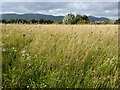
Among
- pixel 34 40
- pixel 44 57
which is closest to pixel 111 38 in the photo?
pixel 34 40

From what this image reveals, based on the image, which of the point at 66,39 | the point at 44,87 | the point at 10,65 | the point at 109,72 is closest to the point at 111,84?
the point at 109,72

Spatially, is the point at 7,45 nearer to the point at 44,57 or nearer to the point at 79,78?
the point at 44,57

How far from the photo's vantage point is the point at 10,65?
4.68 m

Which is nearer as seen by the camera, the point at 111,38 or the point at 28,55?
the point at 28,55

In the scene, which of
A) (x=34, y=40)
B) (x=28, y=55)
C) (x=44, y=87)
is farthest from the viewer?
(x=34, y=40)

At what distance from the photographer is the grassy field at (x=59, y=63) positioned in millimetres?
4203

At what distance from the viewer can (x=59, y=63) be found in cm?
466

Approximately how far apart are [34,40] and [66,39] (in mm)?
736

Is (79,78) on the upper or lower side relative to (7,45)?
lower

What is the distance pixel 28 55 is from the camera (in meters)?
4.91

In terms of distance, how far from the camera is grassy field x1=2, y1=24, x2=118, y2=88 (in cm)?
420

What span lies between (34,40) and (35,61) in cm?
138

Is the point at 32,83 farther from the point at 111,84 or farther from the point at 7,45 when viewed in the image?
the point at 7,45

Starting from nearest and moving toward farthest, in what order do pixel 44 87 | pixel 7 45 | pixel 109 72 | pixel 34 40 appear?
pixel 44 87 < pixel 109 72 < pixel 7 45 < pixel 34 40
